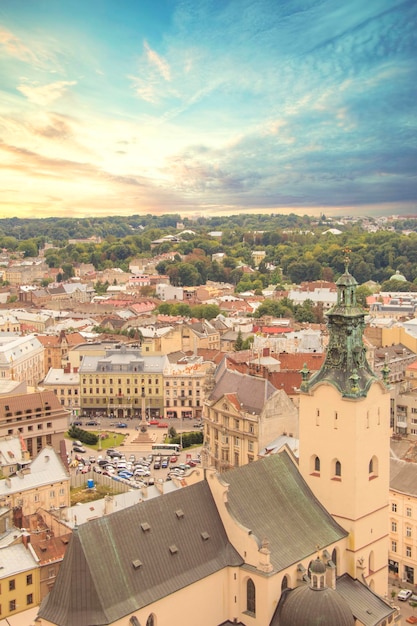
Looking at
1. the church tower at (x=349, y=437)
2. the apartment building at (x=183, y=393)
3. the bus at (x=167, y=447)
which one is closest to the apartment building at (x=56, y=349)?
the apartment building at (x=183, y=393)

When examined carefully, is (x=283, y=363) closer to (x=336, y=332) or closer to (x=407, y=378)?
(x=407, y=378)

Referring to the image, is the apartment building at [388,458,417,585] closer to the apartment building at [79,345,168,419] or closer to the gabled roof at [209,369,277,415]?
the gabled roof at [209,369,277,415]

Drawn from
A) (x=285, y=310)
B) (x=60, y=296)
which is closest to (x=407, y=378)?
(x=285, y=310)

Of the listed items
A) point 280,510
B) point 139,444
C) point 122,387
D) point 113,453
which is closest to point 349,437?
point 280,510

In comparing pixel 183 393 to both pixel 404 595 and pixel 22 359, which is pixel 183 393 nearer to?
pixel 22 359

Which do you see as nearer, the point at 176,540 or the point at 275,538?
the point at 176,540

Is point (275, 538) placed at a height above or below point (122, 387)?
above

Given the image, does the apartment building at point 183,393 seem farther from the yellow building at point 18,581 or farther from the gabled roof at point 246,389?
the yellow building at point 18,581
